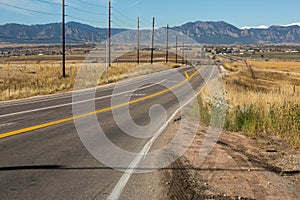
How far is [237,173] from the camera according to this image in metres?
6.29

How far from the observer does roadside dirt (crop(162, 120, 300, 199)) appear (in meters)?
5.35

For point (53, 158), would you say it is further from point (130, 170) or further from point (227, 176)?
point (227, 176)

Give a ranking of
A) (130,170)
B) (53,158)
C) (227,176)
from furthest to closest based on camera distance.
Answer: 1. (53,158)
2. (130,170)
3. (227,176)

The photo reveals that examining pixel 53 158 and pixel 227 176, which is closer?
pixel 227 176

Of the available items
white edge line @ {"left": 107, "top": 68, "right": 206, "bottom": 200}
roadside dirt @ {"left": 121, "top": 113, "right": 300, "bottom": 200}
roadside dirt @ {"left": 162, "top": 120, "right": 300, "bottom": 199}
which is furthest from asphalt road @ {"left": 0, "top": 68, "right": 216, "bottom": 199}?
roadside dirt @ {"left": 162, "top": 120, "right": 300, "bottom": 199}

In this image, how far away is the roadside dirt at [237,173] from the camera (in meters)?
5.35

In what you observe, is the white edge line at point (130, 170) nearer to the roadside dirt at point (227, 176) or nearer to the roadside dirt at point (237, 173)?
the roadside dirt at point (227, 176)

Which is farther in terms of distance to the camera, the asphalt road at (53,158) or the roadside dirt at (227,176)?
the asphalt road at (53,158)

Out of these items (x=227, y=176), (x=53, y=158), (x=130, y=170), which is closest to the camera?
(x=227, y=176)

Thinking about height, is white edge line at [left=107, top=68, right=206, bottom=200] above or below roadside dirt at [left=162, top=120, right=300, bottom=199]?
below

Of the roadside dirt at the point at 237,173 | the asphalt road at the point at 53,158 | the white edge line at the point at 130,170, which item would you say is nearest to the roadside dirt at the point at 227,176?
the roadside dirt at the point at 237,173

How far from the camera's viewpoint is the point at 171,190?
18.0 ft

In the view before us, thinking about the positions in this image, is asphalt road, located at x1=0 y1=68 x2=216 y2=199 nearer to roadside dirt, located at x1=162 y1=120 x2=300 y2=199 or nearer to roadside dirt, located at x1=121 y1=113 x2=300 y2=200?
roadside dirt, located at x1=121 y1=113 x2=300 y2=200

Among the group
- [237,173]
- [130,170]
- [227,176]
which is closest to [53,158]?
[130,170]
